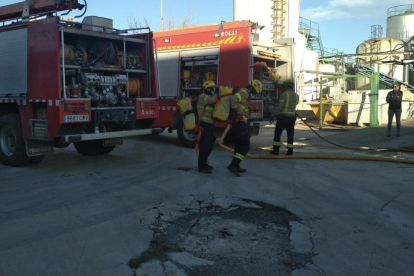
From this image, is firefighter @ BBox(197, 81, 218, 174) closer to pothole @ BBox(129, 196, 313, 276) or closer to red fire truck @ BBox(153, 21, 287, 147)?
pothole @ BBox(129, 196, 313, 276)

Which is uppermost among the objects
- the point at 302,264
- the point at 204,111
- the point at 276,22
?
the point at 276,22

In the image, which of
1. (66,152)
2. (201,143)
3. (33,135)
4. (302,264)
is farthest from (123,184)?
(66,152)

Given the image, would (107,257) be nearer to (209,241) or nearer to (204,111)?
(209,241)

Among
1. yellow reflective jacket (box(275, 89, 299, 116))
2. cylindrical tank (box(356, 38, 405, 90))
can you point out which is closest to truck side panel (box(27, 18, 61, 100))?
yellow reflective jacket (box(275, 89, 299, 116))

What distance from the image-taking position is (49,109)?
21.8ft

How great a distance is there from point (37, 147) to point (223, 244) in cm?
494

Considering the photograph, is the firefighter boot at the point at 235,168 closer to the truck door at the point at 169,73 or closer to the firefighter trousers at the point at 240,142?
the firefighter trousers at the point at 240,142

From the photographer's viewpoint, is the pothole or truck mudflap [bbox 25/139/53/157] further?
truck mudflap [bbox 25/139/53/157]

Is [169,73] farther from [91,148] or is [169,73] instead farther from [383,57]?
[383,57]

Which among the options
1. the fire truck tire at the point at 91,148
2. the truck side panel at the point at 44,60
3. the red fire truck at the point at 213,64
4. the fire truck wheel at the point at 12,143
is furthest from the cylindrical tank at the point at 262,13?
the truck side panel at the point at 44,60

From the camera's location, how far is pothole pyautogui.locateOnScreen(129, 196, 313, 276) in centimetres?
344

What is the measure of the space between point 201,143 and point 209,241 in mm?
3204

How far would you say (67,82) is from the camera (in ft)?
23.0

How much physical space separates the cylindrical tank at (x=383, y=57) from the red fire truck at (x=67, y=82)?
24.6 metres
